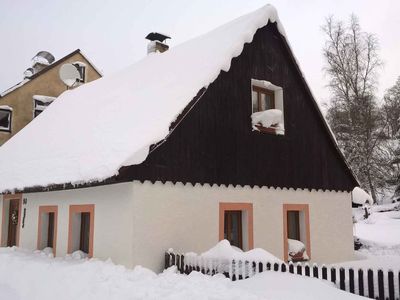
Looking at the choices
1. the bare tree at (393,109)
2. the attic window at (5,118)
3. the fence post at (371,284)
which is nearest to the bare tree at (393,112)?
the bare tree at (393,109)

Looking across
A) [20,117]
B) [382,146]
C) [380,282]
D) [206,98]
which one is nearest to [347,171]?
[206,98]

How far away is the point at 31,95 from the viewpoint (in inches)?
869

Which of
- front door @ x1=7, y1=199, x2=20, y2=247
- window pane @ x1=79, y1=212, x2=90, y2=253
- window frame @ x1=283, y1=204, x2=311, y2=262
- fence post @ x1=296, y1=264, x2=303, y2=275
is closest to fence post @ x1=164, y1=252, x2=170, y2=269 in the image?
fence post @ x1=296, y1=264, x2=303, y2=275

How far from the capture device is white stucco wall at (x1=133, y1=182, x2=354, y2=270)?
9.14 metres

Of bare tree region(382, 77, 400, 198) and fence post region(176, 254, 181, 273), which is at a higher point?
bare tree region(382, 77, 400, 198)

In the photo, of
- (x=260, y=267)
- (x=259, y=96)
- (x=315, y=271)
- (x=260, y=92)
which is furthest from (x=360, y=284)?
(x=260, y=92)

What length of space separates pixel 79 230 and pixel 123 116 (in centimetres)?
333

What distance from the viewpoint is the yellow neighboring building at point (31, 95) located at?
837 inches

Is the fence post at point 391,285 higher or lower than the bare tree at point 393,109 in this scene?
lower

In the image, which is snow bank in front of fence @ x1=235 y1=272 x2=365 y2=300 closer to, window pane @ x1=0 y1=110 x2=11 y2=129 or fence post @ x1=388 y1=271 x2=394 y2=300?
fence post @ x1=388 y1=271 x2=394 y2=300

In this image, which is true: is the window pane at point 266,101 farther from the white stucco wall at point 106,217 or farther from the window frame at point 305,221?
the white stucco wall at point 106,217

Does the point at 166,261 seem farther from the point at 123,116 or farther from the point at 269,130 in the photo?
the point at 269,130

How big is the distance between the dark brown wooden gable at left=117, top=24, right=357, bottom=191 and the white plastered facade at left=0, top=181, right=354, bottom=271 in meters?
0.34

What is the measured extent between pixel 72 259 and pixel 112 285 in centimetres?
360
